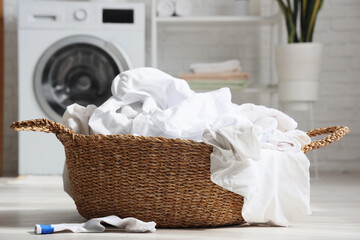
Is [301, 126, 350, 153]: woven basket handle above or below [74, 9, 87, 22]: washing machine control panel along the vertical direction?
below

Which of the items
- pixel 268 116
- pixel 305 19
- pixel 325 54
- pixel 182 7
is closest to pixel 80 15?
pixel 182 7

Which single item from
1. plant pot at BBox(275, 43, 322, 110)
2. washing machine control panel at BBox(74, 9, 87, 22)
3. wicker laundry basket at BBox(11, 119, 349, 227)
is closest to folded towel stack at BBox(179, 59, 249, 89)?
plant pot at BBox(275, 43, 322, 110)

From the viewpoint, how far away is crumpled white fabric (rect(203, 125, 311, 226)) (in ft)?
5.04

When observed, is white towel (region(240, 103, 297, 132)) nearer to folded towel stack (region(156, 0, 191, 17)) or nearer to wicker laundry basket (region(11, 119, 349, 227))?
wicker laundry basket (region(11, 119, 349, 227))

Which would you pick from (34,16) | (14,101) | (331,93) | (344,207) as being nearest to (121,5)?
(34,16)

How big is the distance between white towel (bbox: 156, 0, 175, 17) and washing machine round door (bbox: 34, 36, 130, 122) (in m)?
0.38

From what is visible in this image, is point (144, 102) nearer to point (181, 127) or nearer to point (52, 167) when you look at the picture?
point (181, 127)

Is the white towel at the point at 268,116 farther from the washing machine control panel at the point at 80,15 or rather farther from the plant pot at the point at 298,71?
the washing machine control panel at the point at 80,15

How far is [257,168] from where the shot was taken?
5.28 ft

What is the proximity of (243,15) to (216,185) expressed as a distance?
232 centimetres

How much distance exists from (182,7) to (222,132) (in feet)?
7.44

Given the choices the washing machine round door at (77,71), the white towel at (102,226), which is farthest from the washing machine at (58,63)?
the white towel at (102,226)

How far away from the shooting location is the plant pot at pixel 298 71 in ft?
10.9

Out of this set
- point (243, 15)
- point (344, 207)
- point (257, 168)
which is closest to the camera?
point (257, 168)
